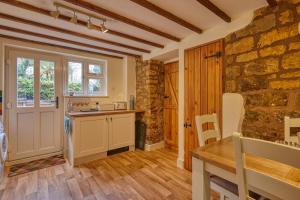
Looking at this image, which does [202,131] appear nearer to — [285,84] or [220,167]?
[220,167]

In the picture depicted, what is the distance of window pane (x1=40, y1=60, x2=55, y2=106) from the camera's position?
10.3ft

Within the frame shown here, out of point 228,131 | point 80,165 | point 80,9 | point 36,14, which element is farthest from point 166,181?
point 36,14

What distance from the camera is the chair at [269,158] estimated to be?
0.63 m

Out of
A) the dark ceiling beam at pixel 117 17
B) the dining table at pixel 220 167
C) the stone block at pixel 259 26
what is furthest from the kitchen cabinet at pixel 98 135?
the stone block at pixel 259 26

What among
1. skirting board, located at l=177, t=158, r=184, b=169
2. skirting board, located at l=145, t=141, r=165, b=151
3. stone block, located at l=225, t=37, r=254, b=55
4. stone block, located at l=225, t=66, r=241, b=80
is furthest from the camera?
skirting board, located at l=145, t=141, r=165, b=151

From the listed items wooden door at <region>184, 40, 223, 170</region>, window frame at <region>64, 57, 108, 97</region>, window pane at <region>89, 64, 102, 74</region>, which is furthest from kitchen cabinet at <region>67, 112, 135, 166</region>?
wooden door at <region>184, 40, 223, 170</region>

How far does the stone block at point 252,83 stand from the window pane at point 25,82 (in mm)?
3540

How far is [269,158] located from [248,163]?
0.39 meters

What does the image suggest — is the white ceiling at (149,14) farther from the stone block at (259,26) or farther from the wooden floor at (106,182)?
the wooden floor at (106,182)

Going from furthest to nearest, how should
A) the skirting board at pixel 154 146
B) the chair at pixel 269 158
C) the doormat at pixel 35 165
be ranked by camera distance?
the skirting board at pixel 154 146, the doormat at pixel 35 165, the chair at pixel 269 158

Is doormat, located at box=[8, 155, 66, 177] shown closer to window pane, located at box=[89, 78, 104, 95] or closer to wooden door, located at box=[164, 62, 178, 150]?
window pane, located at box=[89, 78, 104, 95]

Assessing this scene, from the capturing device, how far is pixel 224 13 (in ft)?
6.49

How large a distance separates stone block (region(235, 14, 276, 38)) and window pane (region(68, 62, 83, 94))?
3103mm

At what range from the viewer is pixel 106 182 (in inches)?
92.0
